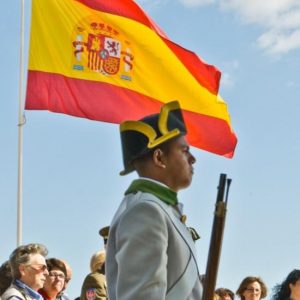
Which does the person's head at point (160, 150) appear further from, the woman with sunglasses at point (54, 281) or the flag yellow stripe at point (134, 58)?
the flag yellow stripe at point (134, 58)

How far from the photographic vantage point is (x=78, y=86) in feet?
40.5

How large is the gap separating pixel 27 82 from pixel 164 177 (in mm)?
7967

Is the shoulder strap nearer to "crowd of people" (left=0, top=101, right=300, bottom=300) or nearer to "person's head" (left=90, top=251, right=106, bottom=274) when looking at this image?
"crowd of people" (left=0, top=101, right=300, bottom=300)

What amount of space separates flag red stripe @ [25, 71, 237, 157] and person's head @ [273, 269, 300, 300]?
388 cm

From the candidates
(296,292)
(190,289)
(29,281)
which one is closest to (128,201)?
(190,289)

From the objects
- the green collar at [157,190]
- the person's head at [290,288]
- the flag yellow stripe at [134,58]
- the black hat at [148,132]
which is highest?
the flag yellow stripe at [134,58]

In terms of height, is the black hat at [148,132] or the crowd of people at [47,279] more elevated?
the black hat at [148,132]

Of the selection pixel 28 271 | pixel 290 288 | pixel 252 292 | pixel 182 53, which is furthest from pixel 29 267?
pixel 182 53

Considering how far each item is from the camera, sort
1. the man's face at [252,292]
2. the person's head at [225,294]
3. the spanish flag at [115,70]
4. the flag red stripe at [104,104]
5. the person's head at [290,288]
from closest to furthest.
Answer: the person's head at [290,288]
the man's face at [252,292]
the person's head at [225,294]
the flag red stripe at [104,104]
the spanish flag at [115,70]

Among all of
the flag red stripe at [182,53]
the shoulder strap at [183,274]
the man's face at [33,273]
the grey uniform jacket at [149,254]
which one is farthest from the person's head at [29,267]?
the flag red stripe at [182,53]

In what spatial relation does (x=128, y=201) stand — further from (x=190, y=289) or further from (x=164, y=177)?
(x=190, y=289)

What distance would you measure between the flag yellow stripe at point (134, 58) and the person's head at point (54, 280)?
Answer: 3.97m

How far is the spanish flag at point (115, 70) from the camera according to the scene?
1224cm

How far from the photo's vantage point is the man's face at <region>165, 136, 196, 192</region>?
4.35m
